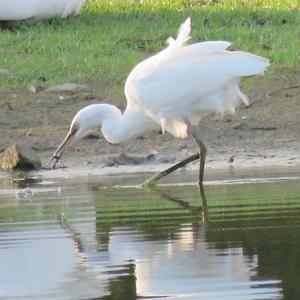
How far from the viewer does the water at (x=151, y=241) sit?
5977mm

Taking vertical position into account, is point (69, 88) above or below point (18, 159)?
above

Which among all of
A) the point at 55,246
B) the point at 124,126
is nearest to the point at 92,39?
the point at 124,126

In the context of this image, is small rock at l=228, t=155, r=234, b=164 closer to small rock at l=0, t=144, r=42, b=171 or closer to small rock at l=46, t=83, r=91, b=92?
small rock at l=0, t=144, r=42, b=171

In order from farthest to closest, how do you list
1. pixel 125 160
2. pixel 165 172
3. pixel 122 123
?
pixel 125 160 → pixel 122 123 → pixel 165 172

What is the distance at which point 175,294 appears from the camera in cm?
576

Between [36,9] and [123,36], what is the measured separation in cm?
113

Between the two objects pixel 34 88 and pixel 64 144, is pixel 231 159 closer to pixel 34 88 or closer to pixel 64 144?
pixel 64 144

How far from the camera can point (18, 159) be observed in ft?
37.3

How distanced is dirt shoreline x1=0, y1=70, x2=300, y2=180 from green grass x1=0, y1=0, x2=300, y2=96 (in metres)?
0.45

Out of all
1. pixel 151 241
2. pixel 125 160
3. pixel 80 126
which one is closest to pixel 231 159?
pixel 125 160

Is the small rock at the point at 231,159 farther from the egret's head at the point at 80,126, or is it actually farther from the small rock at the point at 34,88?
the small rock at the point at 34,88

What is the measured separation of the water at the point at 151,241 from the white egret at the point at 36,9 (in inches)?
213

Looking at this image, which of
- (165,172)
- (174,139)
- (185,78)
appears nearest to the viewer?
(185,78)

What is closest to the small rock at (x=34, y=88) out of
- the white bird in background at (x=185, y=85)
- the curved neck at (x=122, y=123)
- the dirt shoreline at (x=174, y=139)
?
the dirt shoreline at (x=174, y=139)
